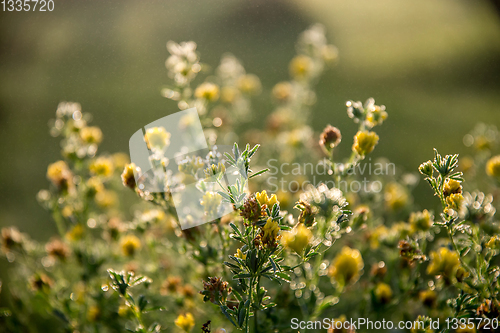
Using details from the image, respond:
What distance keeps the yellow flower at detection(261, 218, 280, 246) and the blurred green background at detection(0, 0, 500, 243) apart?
1414 mm

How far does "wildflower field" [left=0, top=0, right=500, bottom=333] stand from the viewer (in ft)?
2.59

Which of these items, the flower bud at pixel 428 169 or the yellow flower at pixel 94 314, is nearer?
the flower bud at pixel 428 169

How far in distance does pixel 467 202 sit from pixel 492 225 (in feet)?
0.26

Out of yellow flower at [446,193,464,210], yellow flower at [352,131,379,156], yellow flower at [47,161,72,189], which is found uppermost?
yellow flower at [47,161,72,189]

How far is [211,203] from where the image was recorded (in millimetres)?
874

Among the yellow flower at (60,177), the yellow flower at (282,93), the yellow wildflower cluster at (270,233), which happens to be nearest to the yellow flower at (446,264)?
the yellow wildflower cluster at (270,233)

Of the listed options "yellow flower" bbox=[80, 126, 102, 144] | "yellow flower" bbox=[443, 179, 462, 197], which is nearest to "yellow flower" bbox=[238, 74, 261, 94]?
"yellow flower" bbox=[80, 126, 102, 144]

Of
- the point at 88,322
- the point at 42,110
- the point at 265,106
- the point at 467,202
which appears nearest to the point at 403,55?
the point at 265,106

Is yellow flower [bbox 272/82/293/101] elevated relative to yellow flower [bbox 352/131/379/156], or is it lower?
elevated

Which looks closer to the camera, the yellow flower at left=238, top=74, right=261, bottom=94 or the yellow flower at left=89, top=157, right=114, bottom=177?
the yellow flower at left=89, top=157, right=114, bottom=177

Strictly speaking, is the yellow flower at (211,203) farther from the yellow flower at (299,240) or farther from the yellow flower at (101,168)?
the yellow flower at (101,168)

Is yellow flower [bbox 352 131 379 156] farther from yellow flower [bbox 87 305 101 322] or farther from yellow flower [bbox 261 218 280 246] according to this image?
yellow flower [bbox 87 305 101 322]

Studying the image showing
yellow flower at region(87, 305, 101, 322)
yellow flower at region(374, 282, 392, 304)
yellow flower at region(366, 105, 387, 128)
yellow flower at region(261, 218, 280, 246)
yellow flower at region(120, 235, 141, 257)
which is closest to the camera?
yellow flower at region(261, 218, 280, 246)

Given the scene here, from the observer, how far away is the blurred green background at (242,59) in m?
2.29
